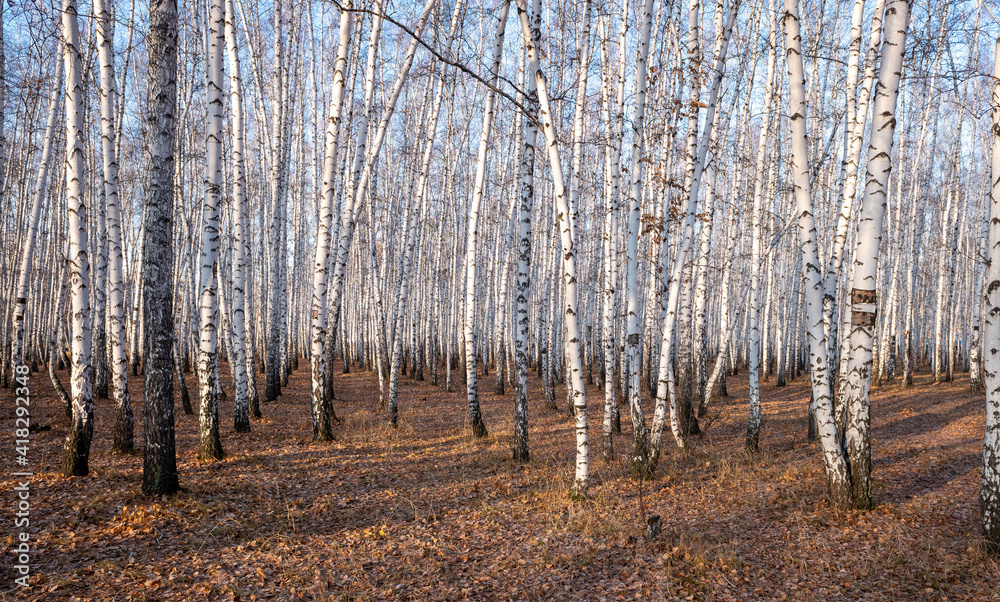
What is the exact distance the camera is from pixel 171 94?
508cm

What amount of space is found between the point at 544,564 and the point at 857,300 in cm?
401

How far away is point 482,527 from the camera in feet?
17.7

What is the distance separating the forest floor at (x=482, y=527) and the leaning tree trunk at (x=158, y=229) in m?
0.92

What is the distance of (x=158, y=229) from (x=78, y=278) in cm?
144

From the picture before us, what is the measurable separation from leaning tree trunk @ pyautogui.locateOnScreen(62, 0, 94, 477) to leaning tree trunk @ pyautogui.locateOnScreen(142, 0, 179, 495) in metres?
1.05

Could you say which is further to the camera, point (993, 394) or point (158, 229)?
point (158, 229)

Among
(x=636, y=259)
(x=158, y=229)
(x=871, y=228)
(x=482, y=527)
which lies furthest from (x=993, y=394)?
(x=158, y=229)

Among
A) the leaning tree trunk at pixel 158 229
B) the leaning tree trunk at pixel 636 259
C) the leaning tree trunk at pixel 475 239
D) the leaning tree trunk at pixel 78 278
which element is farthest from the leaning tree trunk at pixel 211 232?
the leaning tree trunk at pixel 636 259

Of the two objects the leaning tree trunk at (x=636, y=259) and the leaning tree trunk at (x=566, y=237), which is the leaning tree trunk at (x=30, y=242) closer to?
the leaning tree trunk at (x=566, y=237)

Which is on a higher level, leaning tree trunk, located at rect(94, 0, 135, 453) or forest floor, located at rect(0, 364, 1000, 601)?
leaning tree trunk, located at rect(94, 0, 135, 453)

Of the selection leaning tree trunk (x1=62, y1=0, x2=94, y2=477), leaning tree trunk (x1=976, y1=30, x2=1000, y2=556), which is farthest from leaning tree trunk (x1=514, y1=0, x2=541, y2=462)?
leaning tree trunk (x1=62, y1=0, x2=94, y2=477)

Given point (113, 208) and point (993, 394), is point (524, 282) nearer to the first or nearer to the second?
point (993, 394)

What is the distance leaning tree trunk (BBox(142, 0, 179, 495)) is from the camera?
4.96 m

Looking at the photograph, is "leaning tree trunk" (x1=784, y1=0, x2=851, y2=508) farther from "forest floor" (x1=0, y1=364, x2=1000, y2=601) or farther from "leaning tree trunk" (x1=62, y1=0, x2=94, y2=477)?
"leaning tree trunk" (x1=62, y1=0, x2=94, y2=477)
